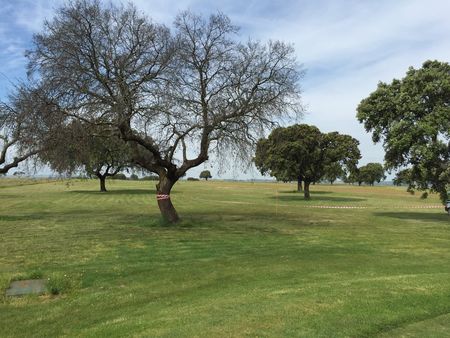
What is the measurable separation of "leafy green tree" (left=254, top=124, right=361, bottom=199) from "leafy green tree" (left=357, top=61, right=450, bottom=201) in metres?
18.7

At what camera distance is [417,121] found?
84.6 ft

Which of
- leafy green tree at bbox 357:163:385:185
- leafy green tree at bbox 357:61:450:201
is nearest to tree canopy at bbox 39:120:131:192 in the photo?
leafy green tree at bbox 357:61:450:201

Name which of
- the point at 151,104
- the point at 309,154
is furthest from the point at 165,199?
the point at 309,154

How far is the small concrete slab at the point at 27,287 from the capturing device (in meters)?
8.97

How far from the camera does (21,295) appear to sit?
28.7 ft

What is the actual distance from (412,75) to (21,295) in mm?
24747

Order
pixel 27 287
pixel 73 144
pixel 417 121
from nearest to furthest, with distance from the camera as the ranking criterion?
pixel 27 287
pixel 73 144
pixel 417 121

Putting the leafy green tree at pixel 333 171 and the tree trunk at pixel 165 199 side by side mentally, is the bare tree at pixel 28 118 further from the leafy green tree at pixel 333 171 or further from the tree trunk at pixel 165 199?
the leafy green tree at pixel 333 171

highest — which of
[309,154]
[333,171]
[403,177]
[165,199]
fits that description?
[309,154]

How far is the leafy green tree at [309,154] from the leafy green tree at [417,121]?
18.7m

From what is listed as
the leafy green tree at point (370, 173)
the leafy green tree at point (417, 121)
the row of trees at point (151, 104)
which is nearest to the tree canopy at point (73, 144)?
the row of trees at point (151, 104)

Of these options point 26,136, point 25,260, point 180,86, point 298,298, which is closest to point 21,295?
point 25,260

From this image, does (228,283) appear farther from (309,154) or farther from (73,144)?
(309,154)

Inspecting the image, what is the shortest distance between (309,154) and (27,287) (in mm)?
40177
